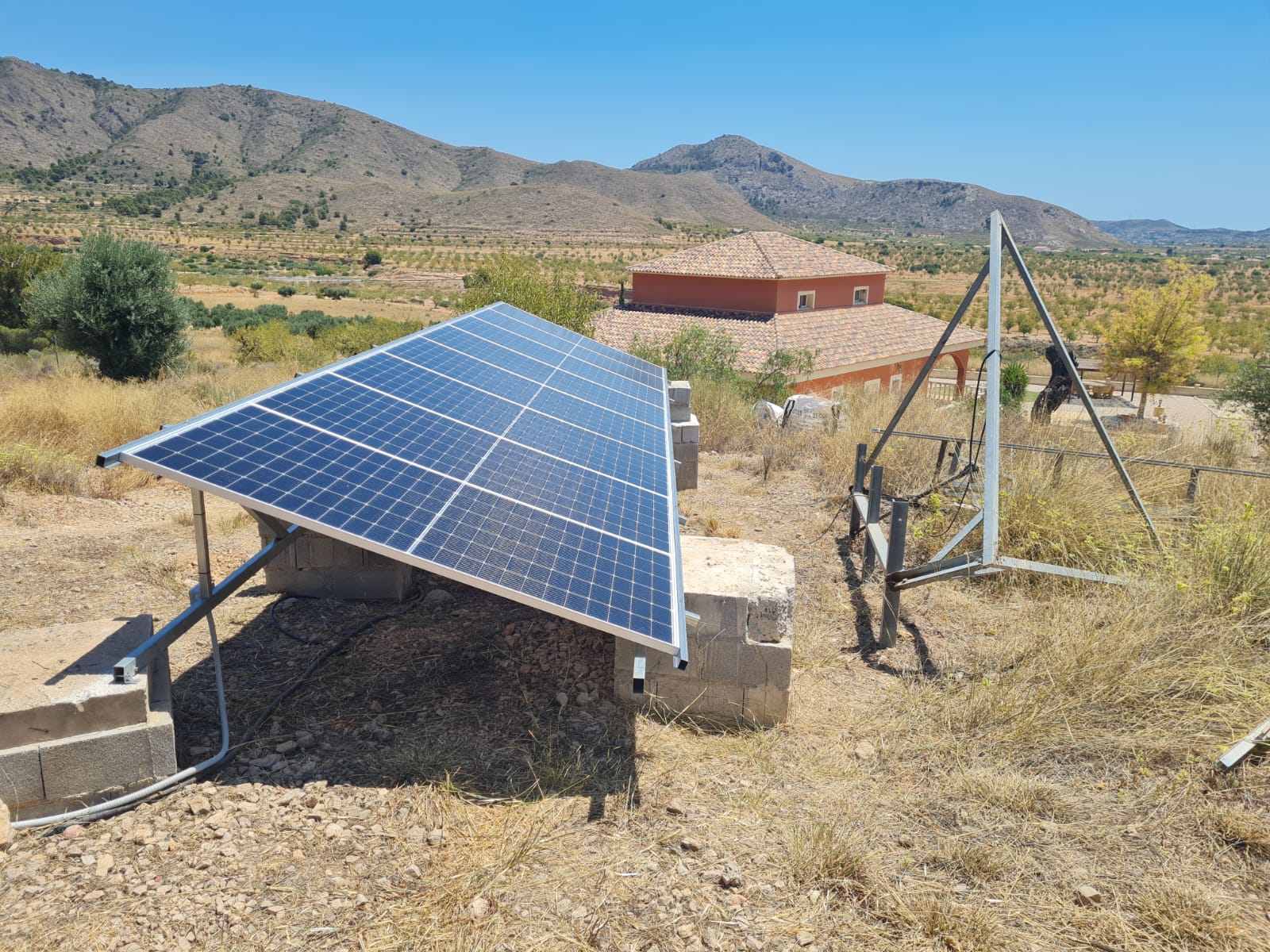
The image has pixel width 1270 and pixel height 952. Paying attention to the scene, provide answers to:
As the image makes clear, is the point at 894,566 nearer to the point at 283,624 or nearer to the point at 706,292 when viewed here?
the point at 283,624

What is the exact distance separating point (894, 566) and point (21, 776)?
6.81 m

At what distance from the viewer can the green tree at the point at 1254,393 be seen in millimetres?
18531

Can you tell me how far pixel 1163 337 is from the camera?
35531 millimetres

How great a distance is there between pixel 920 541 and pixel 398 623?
632 centimetres

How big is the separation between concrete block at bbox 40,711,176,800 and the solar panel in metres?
1.69

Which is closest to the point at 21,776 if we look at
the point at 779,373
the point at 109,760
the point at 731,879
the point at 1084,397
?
the point at 109,760

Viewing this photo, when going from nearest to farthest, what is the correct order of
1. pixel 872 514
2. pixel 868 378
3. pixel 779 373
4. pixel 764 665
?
1. pixel 764 665
2. pixel 872 514
3. pixel 779 373
4. pixel 868 378

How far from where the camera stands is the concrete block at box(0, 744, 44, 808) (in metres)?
4.75

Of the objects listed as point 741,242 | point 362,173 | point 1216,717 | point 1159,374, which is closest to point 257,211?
point 362,173

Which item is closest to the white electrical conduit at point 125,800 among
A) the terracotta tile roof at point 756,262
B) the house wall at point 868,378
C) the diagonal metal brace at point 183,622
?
the diagonal metal brace at point 183,622

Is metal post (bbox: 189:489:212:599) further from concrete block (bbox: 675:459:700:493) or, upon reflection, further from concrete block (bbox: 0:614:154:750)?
concrete block (bbox: 675:459:700:493)

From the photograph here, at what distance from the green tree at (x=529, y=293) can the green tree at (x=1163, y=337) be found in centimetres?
2568

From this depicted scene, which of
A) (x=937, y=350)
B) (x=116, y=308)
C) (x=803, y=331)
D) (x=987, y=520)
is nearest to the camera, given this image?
(x=987, y=520)

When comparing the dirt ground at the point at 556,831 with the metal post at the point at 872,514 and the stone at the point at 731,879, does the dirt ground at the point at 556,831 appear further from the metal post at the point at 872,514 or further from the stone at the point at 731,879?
the metal post at the point at 872,514
